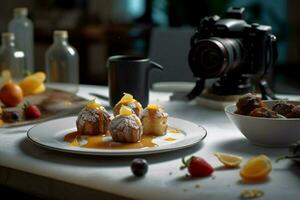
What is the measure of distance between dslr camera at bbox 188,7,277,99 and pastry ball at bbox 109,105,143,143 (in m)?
0.42

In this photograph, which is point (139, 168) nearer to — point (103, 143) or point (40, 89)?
point (103, 143)

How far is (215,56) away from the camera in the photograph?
4.95 feet

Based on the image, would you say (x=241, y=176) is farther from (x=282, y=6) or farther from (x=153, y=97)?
(x=282, y=6)

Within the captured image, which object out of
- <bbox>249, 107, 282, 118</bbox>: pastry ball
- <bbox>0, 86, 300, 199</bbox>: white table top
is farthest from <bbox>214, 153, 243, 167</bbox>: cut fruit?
<bbox>249, 107, 282, 118</bbox>: pastry ball

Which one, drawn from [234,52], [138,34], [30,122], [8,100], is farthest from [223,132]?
[138,34]

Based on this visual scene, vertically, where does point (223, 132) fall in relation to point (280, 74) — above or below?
above

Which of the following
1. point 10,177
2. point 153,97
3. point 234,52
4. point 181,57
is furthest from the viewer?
point 181,57

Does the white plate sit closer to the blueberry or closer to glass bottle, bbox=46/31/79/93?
the blueberry

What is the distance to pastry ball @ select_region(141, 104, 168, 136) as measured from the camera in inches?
47.4

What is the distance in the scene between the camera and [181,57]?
2.32 m

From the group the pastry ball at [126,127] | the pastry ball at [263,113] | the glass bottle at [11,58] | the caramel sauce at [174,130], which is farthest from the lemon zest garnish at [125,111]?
the glass bottle at [11,58]

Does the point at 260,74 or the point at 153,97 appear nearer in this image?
the point at 260,74

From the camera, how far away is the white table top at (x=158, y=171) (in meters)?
0.93

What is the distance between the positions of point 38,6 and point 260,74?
300 cm
